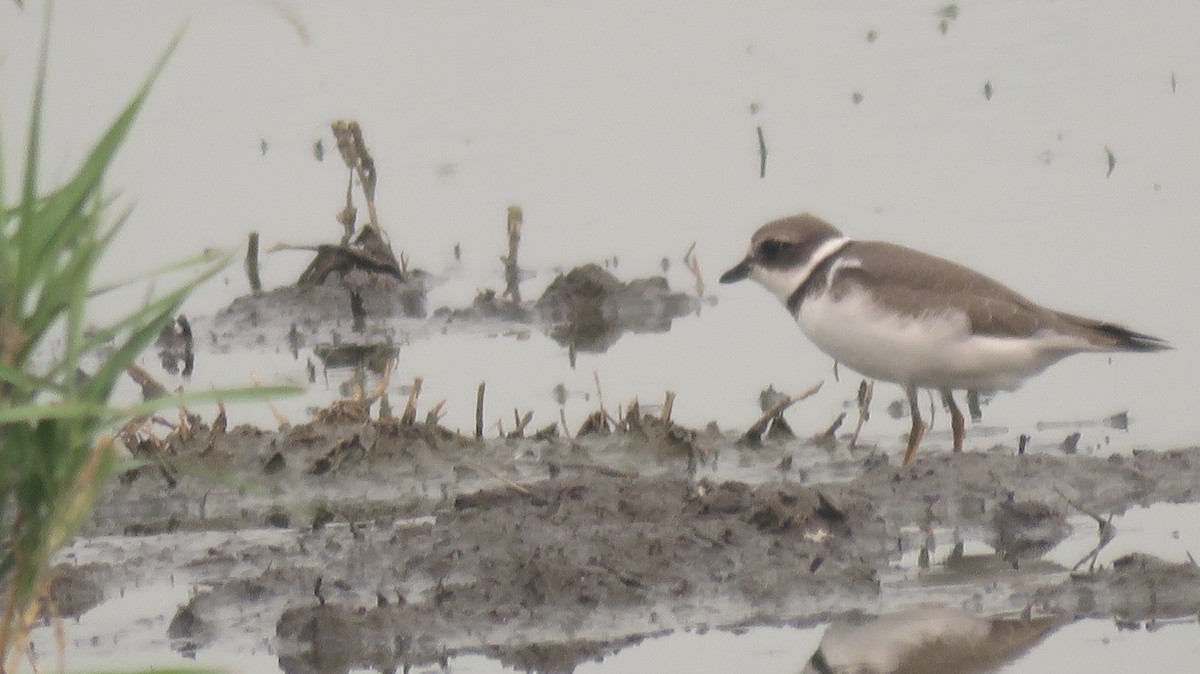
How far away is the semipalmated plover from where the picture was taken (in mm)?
7809

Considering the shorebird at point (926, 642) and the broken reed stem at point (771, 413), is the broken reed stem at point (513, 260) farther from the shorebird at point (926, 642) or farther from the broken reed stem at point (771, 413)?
the shorebird at point (926, 642)

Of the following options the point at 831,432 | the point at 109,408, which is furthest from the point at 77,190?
the point at 831,432

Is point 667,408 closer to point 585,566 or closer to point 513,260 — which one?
point 585,566

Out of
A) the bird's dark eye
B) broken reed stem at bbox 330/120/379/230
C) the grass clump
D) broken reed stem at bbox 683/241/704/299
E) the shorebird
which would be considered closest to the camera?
the grass clump

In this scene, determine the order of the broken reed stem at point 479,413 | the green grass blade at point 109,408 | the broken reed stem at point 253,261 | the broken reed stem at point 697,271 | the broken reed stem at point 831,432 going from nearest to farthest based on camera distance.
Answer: the green grass blade at point 109,408, the broken reed stem at point 831,432, the broken reed stem at point 479,413, the broken reed stem at point 697,271, the broken reed stem at point 253,261

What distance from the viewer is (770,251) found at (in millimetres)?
8609

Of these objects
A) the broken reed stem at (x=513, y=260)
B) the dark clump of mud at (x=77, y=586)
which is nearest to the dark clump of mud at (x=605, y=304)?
the broken reed stem at (x=513, y=260)

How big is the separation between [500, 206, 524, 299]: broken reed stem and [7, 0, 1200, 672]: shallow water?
13 cm

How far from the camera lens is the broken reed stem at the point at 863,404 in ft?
26.3

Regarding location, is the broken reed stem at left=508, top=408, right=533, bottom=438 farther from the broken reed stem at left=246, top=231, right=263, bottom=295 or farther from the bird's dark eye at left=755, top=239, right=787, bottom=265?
the broken reed stem at left=246, top=231, right=263, bottom=295

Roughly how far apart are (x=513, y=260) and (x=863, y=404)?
2.60 m

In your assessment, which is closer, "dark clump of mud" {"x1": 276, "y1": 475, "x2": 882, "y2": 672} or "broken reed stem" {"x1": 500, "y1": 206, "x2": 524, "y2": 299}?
"dark clump of mud" {"x1": 276, "y1": 475, "x2": 882, "y2": 672}

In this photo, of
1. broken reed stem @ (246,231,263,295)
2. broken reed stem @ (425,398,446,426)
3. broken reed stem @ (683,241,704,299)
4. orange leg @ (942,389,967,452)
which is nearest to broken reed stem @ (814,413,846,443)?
orange leg @ (942,389,967,452)

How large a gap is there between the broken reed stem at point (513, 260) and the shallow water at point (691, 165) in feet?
0.42
